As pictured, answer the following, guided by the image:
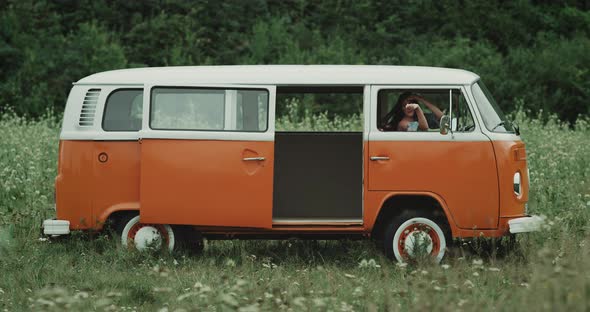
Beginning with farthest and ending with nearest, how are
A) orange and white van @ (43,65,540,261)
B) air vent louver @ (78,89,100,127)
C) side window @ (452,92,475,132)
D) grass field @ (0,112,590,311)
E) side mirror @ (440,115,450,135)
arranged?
air vent louver @ (78,89,100,127) → side window @ (452,92,475,132) → orange and white van @ (43,65,540,261) → side mirror @ (440,115,450,135) → grass field @ (0,112,590,311)

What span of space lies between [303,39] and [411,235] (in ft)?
64.6

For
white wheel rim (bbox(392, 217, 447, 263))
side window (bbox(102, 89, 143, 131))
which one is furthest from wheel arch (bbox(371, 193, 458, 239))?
side window (bbox(102, 89, 143, 131))

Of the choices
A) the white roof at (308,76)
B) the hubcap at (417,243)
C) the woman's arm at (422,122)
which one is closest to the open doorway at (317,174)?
the white roof at (308,76)

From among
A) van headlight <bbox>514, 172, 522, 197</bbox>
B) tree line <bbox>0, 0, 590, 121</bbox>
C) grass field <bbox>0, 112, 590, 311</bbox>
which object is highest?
tree line <bbox>0, 0, 590, 121</bbox>

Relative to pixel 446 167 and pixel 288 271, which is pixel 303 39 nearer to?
pixel 446 167

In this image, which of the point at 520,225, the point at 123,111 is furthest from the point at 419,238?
the point at 123,111

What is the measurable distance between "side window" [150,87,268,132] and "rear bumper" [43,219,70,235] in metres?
1.21

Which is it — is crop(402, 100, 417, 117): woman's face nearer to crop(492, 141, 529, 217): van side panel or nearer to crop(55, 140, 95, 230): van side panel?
crop(492, 141, 529, 217): van side panel

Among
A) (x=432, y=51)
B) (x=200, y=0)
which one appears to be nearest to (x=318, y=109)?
(x=432, y=51)

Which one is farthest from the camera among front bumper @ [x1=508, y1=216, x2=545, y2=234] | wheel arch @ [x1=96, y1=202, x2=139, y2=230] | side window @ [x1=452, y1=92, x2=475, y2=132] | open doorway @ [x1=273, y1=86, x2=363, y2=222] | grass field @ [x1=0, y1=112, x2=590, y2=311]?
open doorway @ [x1=273, y1=86, x2=363, y2=222]

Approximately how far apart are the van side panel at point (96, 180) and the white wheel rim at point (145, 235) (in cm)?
23

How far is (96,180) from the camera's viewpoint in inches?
349

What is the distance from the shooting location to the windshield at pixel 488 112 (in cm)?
860

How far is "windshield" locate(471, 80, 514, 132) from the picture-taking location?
8.60 metres
